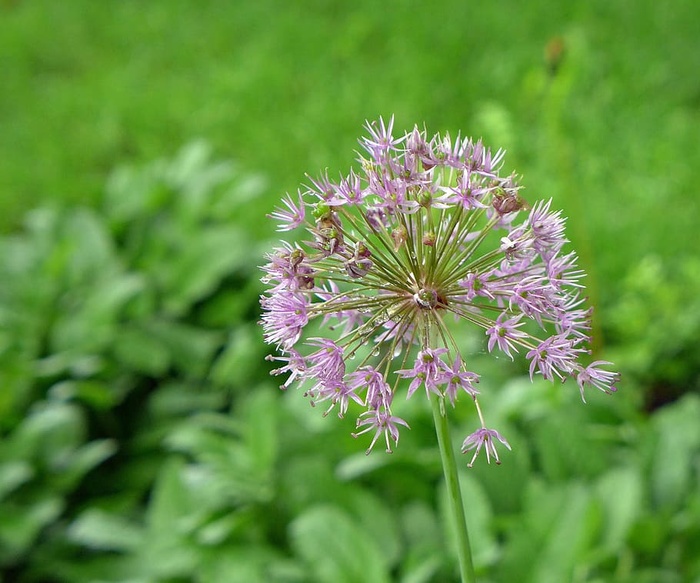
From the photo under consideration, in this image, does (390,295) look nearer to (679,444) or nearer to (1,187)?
(679,444)

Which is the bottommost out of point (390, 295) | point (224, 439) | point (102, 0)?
point (390, 295)

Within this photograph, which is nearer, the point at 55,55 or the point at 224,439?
the point at 224,439

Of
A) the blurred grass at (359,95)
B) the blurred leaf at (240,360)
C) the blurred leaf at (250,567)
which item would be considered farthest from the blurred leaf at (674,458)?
the blurred leaf at (240,360)

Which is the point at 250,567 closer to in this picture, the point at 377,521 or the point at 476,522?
the point at 377,521

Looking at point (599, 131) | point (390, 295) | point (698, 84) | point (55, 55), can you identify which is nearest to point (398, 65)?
point (599, 131)

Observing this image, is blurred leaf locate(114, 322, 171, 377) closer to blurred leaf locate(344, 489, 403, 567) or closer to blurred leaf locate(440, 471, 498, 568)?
blurred leaf locate(344, 489, 403, 567)

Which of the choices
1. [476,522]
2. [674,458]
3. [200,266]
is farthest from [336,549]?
[200,266]
